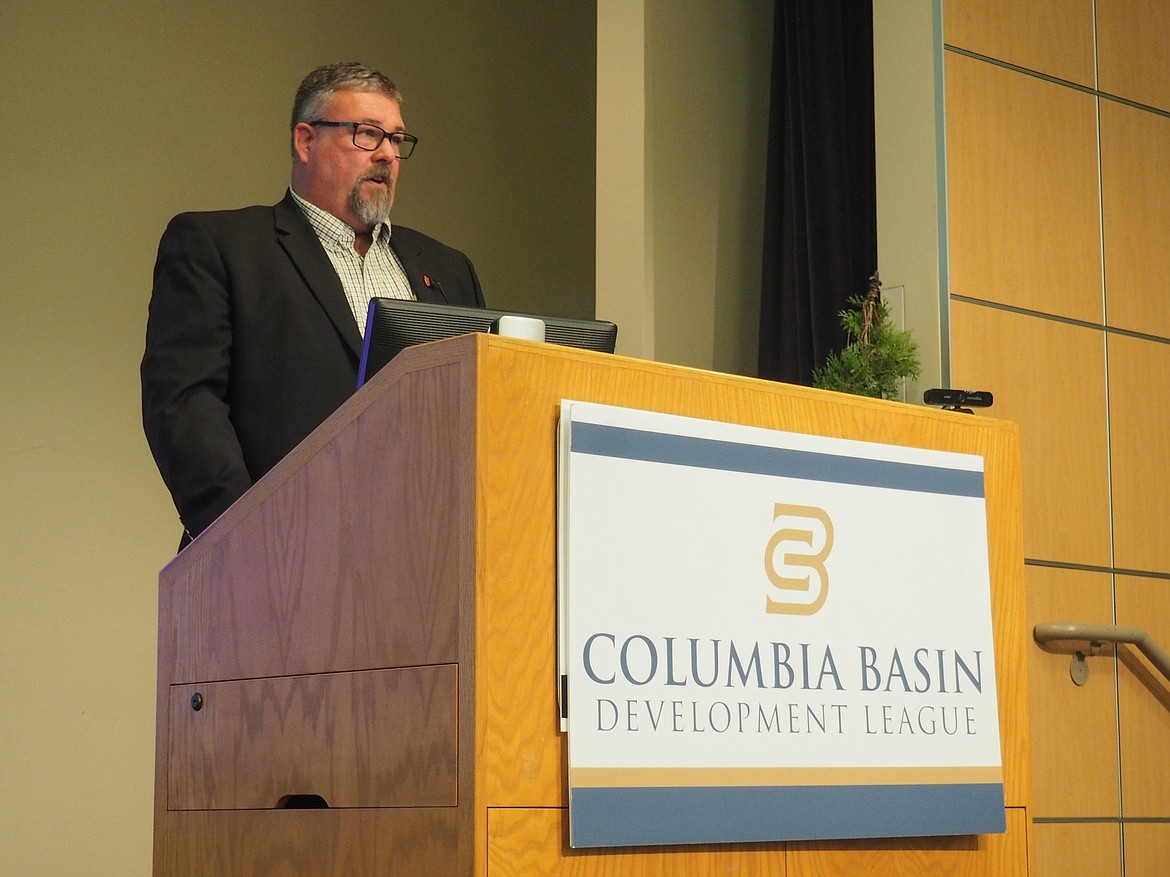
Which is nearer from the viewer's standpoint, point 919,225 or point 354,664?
point 354,664

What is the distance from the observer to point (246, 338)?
2262 millimetres

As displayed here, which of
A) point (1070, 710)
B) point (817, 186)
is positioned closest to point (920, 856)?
point (1070, 710)

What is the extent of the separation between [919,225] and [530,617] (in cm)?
229

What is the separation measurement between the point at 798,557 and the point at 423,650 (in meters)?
0.43

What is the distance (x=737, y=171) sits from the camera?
4434mm

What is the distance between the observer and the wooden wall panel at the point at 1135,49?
369 cm

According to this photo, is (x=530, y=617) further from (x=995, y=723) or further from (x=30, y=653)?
(x=30, y=653)

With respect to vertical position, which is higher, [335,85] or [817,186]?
[817,186]

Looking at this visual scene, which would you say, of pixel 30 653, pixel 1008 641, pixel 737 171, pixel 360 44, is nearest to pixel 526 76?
pixel 360 44

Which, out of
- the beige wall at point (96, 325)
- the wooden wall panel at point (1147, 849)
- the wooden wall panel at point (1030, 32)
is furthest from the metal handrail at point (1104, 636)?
the beige wall at point (96, 325)

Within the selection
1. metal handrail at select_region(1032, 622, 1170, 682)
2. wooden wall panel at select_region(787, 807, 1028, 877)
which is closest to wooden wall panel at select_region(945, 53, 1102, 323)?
metal handrail at select_region(1032, 622, 1170, 682)

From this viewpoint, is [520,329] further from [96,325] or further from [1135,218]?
[96,325]

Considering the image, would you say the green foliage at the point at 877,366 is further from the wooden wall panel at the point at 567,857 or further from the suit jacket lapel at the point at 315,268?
the wooden wall panel at the point at 567,857

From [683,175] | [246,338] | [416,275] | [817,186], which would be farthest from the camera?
[683,175]
